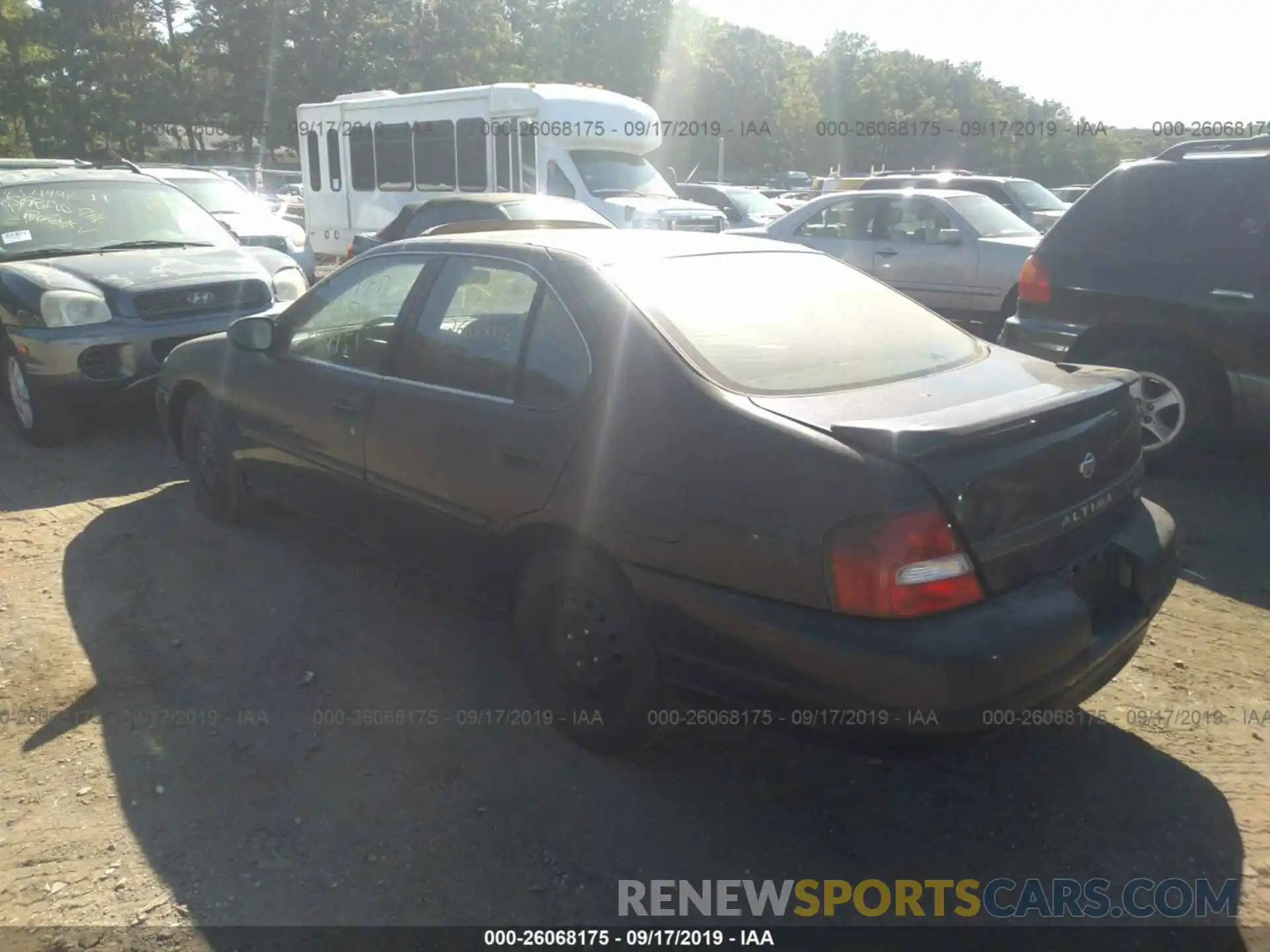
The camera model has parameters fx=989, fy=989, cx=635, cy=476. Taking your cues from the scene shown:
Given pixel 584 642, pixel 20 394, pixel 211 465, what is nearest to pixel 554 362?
pixel 584 642

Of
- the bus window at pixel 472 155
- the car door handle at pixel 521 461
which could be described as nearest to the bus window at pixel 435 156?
the bus window at pixel 472 155

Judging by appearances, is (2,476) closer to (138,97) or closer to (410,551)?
(410,551)

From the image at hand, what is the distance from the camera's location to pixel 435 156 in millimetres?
15172

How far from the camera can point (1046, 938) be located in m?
2.54

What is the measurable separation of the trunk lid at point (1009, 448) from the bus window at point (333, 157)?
16.0m

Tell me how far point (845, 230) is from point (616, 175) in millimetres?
4753

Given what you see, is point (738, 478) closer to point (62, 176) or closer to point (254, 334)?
point (254, 334)

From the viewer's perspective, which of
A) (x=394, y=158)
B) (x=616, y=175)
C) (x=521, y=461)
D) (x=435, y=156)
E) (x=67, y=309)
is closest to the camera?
(x=521, y=461)

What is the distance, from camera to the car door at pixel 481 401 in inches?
124

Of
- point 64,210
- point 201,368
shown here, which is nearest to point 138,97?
point 64,210

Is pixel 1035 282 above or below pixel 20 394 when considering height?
above

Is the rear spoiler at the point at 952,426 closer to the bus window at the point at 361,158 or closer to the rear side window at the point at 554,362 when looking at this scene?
the rear side window at the point at 554,362

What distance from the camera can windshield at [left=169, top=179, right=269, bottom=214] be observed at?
1278 cm

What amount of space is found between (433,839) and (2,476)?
4.81 metres
